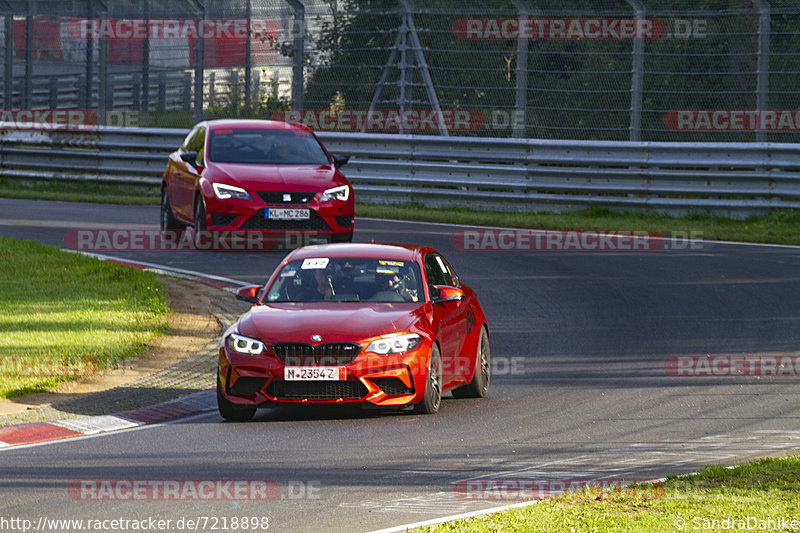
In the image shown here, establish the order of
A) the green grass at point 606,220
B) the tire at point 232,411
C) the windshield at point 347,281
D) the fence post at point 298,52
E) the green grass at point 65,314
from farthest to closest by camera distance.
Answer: the fence post at point 298,52
the green grass at point 606,220
the green grass at point 65,314
the windshield at point 347,281
the tire at point 232,411

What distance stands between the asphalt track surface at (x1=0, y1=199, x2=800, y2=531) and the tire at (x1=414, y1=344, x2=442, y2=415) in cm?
13

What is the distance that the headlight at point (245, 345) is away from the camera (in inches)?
388

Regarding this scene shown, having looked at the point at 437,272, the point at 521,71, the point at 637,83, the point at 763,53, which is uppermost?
the point at 763,53

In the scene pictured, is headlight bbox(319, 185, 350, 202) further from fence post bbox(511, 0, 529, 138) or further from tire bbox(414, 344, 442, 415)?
tire bbox(414, 344, 442, 415)

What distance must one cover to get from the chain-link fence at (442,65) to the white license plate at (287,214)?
634 centimetres

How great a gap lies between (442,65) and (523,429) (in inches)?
597

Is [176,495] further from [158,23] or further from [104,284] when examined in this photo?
[158,23]

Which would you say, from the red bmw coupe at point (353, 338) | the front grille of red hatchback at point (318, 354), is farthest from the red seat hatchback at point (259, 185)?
the front grille of red hatchback at point (318, 354)

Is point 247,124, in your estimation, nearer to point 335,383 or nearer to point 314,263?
point 314,263

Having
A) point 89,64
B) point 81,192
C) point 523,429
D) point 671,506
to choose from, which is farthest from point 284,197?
point 671,506

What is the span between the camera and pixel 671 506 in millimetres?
6988

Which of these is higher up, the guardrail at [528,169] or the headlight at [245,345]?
the guardrail at [528,169]

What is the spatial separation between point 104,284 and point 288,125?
5.60 meters

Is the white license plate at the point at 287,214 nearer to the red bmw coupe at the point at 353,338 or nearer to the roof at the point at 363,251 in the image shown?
the roof at the point at 363,251
